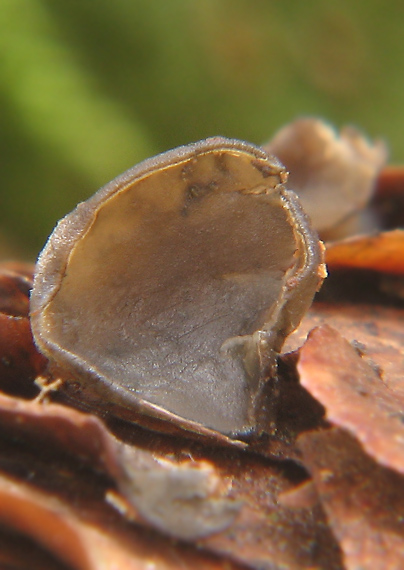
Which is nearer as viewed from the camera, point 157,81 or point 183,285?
point 183,285

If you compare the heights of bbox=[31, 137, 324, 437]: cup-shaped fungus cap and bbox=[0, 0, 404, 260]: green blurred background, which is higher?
bbox=[0, 0, 404, 260]: green blurred background

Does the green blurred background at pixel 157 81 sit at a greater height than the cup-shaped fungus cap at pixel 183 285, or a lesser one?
greater

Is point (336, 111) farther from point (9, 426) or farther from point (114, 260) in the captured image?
point (9, 426)

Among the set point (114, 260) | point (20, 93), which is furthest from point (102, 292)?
point (20, 93)

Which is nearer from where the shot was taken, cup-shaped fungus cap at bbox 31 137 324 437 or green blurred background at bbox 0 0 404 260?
cup-shaped fungus cap at bbox 31 137 324 437
